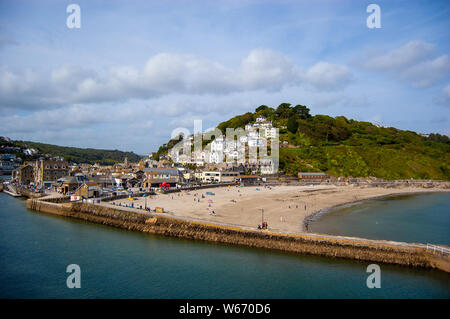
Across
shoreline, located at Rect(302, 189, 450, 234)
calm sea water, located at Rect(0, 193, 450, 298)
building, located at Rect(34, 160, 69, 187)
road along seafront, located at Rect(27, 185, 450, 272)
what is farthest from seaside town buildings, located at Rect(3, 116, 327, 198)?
shoreline, located at Rect(302, 189, 450, 234)

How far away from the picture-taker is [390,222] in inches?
1103

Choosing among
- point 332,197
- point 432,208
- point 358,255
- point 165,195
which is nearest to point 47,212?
point 165,195

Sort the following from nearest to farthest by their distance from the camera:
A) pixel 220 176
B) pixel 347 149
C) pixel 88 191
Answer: pixel 88 191 < pixel 220 176 < pixel 347 149

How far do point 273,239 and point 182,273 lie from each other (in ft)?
22.4

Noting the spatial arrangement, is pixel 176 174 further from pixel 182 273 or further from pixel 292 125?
pixel 292 125

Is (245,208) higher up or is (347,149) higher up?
(347,149)

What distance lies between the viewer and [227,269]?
55.3 ft

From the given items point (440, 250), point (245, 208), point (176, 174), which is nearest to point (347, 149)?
point (176, 174)

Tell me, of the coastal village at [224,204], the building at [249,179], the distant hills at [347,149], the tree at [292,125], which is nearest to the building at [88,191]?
the coastal village at [224,204]

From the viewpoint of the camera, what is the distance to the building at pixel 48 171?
4888 cm

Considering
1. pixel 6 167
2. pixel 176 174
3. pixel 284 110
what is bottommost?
pixel 176 174

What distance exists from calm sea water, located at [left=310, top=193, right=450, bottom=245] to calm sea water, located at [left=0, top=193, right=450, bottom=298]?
6.59 meters

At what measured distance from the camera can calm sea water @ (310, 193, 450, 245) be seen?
23.0m
